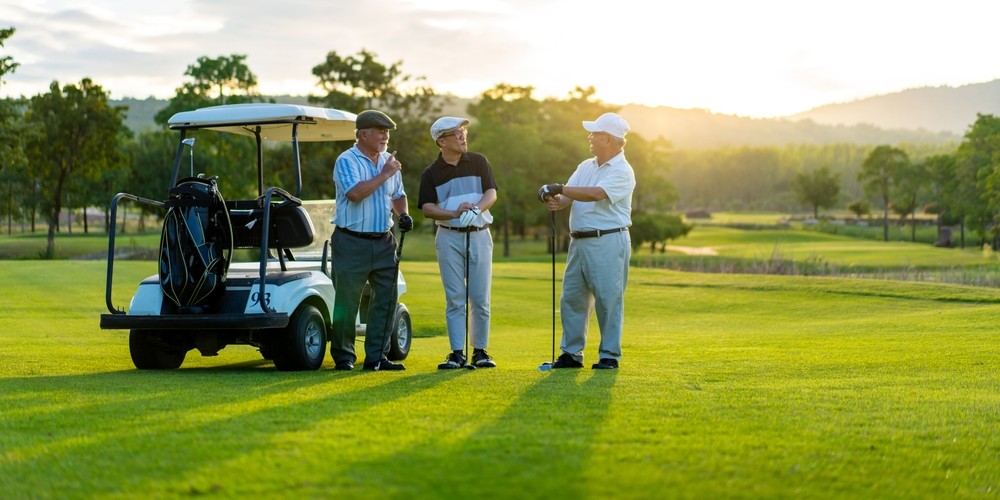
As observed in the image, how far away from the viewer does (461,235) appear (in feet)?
31.9

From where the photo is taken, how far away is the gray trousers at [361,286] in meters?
9.24

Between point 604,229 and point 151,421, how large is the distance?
14.8ft

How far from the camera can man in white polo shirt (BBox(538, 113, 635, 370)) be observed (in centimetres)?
925

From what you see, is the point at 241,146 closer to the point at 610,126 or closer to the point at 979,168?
the point at 979,168

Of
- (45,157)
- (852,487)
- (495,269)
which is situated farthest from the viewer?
(45,157)

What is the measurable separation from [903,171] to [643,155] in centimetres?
2015

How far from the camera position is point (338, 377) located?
8.41 metres

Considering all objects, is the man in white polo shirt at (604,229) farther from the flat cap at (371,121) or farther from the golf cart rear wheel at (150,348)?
the golf cart rear wheel at (150,348)

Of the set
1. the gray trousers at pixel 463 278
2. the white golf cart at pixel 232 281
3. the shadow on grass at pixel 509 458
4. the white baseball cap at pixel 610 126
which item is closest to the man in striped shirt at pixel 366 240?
the white golf cart at pixel 232 281

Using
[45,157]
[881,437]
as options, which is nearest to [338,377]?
[881,437]

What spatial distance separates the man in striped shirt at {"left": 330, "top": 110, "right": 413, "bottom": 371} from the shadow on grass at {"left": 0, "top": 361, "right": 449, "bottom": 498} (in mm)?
762

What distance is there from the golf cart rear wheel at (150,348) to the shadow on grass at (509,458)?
4413mm

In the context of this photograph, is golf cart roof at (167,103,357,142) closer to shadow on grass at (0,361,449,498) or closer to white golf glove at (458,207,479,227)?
white golf glove at (458,207,479,227)

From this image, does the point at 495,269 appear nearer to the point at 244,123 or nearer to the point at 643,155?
the point at 244,123
